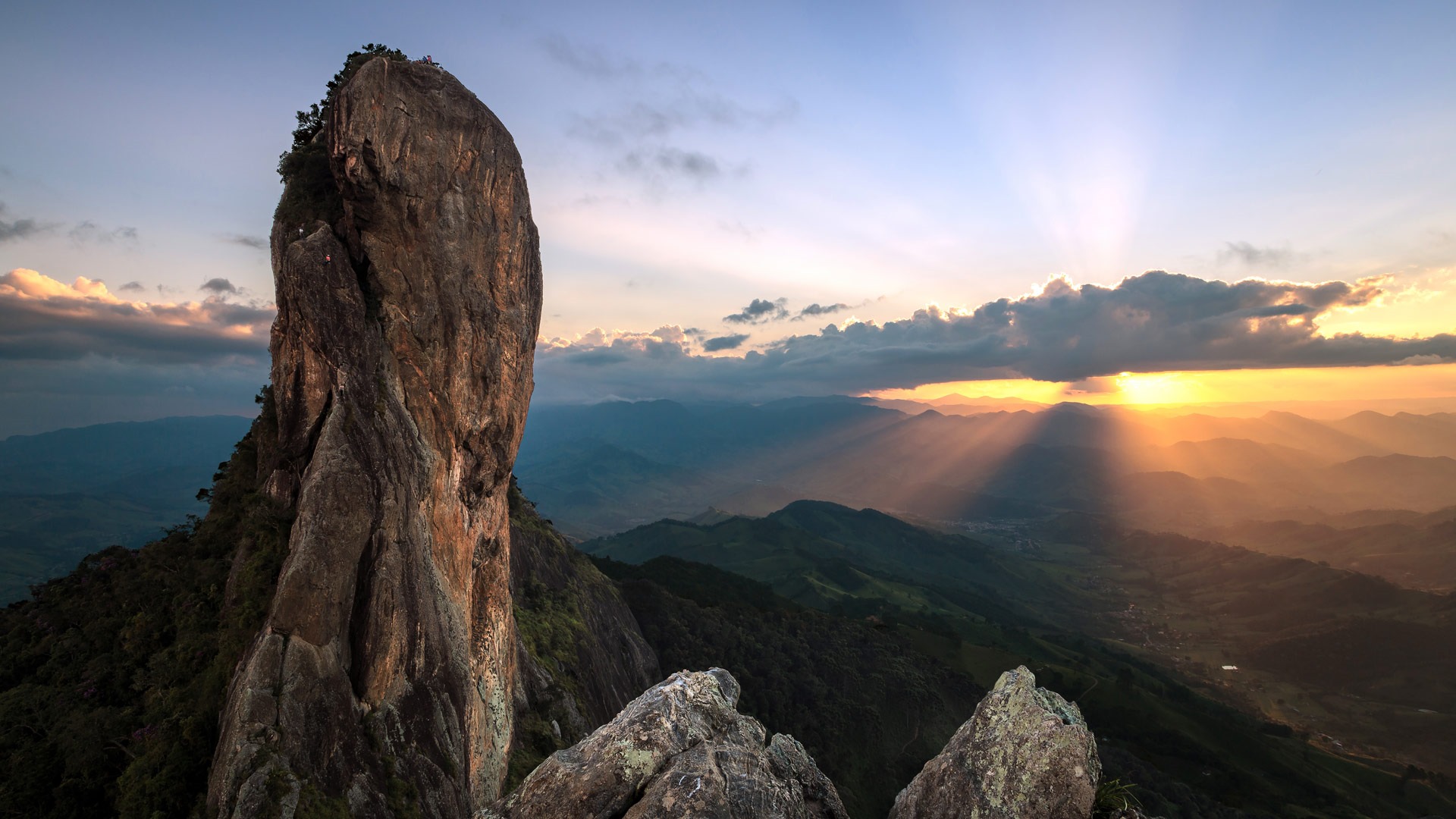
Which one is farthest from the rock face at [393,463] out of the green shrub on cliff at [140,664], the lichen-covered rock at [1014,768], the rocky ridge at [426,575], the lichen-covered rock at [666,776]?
the lichen-covered rock at [1014,768]

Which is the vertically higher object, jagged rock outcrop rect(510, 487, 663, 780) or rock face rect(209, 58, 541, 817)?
rock face rect(209, 58, 541, 817)

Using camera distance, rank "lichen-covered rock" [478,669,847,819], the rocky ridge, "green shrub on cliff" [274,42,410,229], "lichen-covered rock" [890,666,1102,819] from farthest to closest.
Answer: "green shrub on cliff" [274,42,410,229], the rocky ridge, "lichen-covered rock" [890,666,1102,819], "lichen-covered rock" [478,669,847,819]

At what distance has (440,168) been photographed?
33000 millimetres

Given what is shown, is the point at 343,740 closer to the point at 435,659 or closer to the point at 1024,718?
the point at 435,659

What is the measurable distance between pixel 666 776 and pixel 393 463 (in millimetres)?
22304

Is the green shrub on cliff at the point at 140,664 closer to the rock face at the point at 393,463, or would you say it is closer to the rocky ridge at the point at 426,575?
the rocky ridge at the point at 426,575

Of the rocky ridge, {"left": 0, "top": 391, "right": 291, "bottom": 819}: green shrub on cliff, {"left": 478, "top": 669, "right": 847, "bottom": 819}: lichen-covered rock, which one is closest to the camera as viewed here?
{"left": 478, "top": 669, "right": 847, "bottom": 819}: lichen-covered rock

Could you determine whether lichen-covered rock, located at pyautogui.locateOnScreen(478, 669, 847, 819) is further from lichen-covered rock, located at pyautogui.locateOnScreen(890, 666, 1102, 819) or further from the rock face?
the rock face

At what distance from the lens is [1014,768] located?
1295 centimetres

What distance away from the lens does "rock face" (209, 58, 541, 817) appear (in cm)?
2253

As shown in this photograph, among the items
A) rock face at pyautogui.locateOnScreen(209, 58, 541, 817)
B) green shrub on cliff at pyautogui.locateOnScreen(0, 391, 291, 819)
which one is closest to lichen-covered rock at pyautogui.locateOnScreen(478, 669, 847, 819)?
rock face at pyautogui.locateOnScreen(209, 58, 541, 817)

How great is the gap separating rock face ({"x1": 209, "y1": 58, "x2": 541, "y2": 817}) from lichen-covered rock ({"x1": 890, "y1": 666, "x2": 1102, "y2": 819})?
861 inches

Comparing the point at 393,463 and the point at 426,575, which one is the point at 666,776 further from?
the point at 426,575

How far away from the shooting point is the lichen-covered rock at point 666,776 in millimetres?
12078
